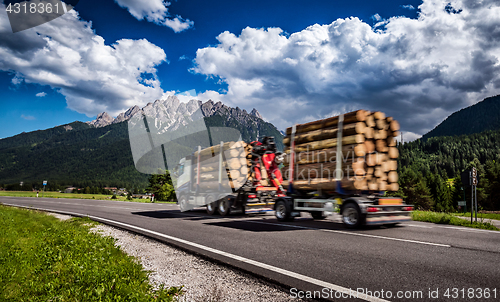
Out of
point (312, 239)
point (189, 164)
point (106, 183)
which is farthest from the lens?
point (106, 183)

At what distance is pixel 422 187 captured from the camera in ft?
243

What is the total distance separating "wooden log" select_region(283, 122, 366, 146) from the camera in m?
9.17

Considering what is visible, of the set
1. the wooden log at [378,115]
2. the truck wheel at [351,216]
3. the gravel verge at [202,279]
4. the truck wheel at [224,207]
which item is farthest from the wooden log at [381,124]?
the truck wheel at [224,207]

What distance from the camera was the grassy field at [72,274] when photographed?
11.2 ft

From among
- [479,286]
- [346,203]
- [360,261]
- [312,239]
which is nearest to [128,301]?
[360,261]

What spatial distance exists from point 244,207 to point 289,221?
3156 millimetres

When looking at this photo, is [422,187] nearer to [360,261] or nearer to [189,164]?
[189,164]

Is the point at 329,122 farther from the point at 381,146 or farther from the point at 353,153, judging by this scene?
the point at 381,146

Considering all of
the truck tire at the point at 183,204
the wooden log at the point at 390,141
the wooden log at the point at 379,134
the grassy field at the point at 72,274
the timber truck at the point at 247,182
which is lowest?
the truck tire at the point at 183,204

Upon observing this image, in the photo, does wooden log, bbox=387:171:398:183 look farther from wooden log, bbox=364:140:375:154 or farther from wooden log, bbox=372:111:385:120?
wooden log, bbox=372:111:385:120

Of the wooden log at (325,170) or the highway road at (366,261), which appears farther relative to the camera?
the wooden log at (325,170)

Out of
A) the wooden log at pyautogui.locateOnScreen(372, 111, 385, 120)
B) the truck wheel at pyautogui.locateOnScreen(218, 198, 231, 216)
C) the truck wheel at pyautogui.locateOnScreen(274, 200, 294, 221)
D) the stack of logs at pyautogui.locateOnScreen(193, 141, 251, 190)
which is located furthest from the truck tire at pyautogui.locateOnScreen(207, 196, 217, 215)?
the wooden log at pyautogui.locateOnScreen(372, 111, 385, 120)

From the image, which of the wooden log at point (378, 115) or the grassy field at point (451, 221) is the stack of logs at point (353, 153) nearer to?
the wooden log at point (378, 115)

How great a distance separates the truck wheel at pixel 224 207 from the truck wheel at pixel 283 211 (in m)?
3.23
